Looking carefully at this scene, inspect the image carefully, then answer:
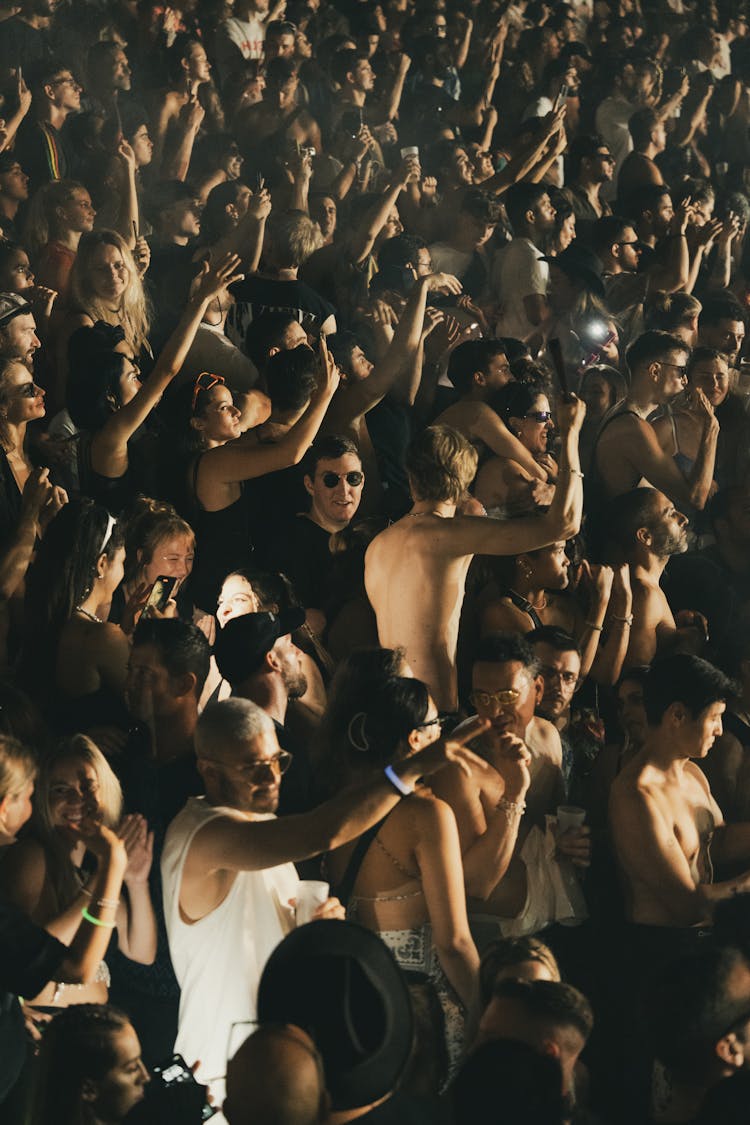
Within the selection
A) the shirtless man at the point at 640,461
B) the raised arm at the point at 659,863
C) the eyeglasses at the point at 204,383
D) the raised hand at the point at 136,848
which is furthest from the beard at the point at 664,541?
the raised hand at the point at 136,848

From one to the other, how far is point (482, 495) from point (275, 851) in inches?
99.5

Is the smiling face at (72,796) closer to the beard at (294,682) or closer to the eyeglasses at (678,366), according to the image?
the beard at (294,682)

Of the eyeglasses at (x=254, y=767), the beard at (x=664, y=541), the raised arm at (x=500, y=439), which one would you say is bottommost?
the beard at (x=664, y=541)

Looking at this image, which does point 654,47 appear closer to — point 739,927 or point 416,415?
point 416,415

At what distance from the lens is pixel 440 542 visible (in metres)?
4.73

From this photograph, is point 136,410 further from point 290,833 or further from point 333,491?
point 290,833

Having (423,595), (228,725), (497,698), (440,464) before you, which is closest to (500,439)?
(440,464)

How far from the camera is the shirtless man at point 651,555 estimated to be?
5574 millimetres

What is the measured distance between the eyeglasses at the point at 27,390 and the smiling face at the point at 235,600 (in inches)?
33.8

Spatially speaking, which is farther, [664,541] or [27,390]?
[664,541]

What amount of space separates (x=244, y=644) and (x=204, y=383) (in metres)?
1.28

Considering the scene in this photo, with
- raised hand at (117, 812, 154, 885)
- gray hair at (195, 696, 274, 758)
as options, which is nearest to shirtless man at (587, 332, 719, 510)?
gray hair at (195, 696, 274, 758)

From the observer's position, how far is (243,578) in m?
4.59

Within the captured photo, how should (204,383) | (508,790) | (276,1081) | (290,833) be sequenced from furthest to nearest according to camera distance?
1. (204,383)
2. (508,790)
3. (290,833)
4. (276,1081)
